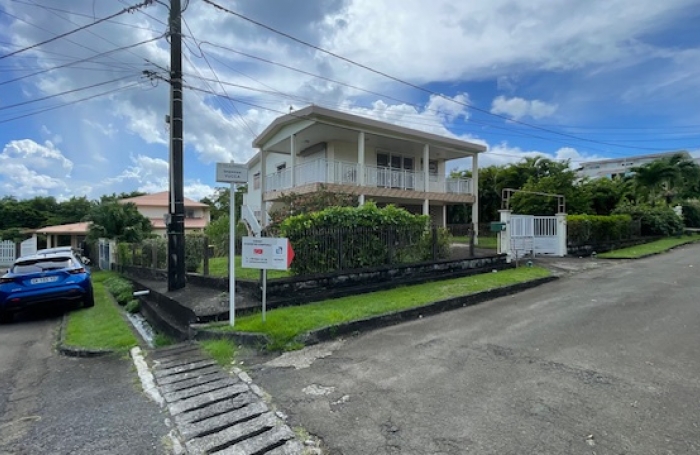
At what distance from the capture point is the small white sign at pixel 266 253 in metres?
5.83

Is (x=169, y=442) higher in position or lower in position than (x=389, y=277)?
lower

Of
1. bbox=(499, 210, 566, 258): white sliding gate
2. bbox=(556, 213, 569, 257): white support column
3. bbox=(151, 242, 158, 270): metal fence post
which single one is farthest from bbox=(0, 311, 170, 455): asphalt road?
bbox=(556, 213, 569, 257): white support column

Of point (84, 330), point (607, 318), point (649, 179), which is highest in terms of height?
point (649, 179)

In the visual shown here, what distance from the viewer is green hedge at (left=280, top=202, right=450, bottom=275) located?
7941mm

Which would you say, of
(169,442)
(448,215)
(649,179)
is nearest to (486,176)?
(448,215)

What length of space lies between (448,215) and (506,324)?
20.3 metres

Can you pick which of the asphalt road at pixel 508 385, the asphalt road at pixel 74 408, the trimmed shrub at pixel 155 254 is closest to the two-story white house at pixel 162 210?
the trimmed shrub at pixel 155 254

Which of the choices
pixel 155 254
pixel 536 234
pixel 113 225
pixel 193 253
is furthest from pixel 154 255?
pixel 536 234

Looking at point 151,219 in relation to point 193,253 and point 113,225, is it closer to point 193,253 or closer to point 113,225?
point 113,225

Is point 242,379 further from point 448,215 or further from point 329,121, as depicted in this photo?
point 448,215

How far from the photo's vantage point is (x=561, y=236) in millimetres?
14953

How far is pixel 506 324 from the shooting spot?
20.4ft

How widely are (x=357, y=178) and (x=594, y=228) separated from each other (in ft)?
33.7

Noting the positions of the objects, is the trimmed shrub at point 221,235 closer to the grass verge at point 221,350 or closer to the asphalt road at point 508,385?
the grass verge at point 221,350
